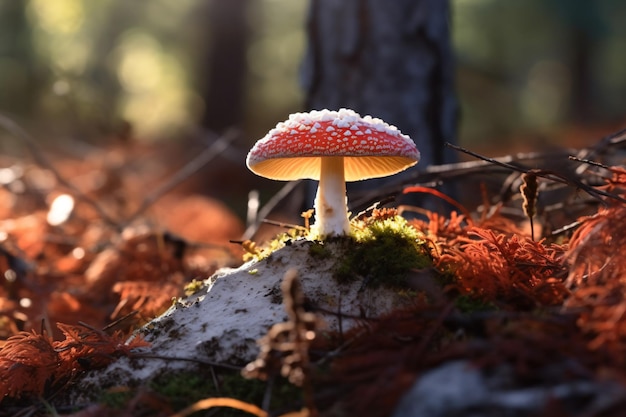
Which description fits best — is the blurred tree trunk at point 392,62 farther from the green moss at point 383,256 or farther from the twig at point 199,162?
the green moss at point 383,256

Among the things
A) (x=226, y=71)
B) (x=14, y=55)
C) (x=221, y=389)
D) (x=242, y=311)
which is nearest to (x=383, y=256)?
(x=242, y=311)

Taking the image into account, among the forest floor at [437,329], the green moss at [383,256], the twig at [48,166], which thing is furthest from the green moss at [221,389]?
the twig at [48,166]

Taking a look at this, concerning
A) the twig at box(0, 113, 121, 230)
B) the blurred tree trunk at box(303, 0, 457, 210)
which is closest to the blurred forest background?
the twig at box(0, 113, 121, 230)

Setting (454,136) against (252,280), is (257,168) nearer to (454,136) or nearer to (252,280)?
(252,280)

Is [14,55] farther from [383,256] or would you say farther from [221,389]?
[221,389]

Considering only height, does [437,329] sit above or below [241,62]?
above

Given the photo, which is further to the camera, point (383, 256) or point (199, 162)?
point (199, 162)

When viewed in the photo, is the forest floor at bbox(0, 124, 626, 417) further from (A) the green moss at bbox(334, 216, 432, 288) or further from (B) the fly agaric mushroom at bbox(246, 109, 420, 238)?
(B) the fly agaric mushroom at bbox(246, 109, 420, 238)
